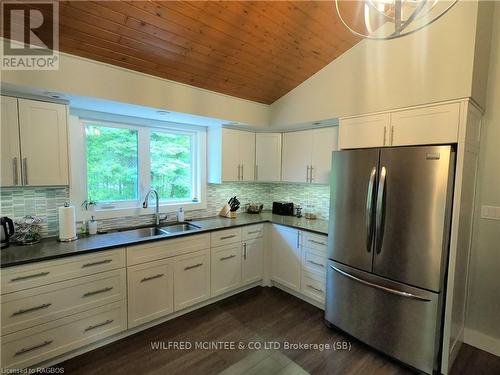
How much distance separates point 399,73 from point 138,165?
2.80 metres

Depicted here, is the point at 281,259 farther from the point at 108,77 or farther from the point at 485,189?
the point at 108,77

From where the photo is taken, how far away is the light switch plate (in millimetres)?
2266

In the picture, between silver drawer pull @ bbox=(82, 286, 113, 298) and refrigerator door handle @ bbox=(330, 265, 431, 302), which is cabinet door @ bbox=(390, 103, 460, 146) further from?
silver drawer pull @ bbox=(82, 286, 113, 298)

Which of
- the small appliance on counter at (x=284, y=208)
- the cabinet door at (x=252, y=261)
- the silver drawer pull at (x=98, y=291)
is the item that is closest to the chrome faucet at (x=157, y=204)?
the silver drawer pull at (x=98, y=291)

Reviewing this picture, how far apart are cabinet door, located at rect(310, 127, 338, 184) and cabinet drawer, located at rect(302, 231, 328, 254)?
70cm

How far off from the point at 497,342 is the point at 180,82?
3.77m

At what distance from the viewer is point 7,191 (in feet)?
7.29

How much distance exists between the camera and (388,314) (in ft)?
6.98

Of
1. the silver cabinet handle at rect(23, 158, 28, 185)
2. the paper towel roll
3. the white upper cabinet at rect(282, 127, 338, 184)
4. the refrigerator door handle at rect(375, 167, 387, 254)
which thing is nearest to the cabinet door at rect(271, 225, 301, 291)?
the white upper cabinet at rect(282, 127, 338, 184)

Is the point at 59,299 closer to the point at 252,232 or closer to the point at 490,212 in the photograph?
the point at 252,232

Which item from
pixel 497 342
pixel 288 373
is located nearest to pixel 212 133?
pixel 288 373

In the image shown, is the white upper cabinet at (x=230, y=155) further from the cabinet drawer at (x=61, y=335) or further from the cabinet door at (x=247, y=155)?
the cabinet drawer at (x=61, y=335)

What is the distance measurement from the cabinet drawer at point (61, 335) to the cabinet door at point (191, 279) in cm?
53

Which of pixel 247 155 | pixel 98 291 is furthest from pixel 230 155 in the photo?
pixel 98 291
